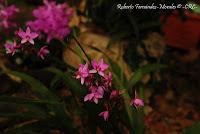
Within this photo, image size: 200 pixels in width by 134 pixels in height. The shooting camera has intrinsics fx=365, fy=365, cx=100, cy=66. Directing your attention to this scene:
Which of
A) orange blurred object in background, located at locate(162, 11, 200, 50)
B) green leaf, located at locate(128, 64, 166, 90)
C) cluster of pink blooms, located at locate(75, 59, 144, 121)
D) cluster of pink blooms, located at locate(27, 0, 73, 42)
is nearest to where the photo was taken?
cluster of pink blooms, located at locate(75, 59, 144, 121)

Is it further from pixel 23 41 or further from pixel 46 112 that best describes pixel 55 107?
pixel 23 41

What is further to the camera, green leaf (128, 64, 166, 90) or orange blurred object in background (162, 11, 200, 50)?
orange blurred object in background (162, 11, 200, 50)

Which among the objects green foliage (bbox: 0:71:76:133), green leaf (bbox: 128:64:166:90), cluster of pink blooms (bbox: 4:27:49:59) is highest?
cluster of pink blooms (bbox: 4:27:49:59)

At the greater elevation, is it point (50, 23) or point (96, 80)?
point (50, 23)

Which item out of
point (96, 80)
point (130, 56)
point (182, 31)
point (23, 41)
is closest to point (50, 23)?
point (130, 56)

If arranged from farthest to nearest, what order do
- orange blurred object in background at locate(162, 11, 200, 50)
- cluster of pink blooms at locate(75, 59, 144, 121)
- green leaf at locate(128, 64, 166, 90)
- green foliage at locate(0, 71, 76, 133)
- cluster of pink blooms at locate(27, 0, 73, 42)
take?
1. orange blurred object in background at locate(162, 11, 200, 50)
2. cluster of pink blooms at locate(27, 0, 73, 42)
3. green leaf at locate(128, 64, 166, 90)
4. green foliage at locate(0, 71, 76, 133)
5. cluster of pink blooms at locate(75, 59, 144, 121)

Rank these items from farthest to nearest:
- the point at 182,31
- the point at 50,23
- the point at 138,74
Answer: the point at 182,31 < the point at 50,23 < the point at 138,74

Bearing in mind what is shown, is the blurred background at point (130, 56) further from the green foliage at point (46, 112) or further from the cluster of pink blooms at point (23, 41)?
the cluster of pink blooms at point (23, 41)

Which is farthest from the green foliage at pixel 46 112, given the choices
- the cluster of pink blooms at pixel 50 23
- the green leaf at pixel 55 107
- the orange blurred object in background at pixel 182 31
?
the orange blurred object in background at pixel 182 31

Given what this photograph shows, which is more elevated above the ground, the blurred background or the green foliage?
the blurred background

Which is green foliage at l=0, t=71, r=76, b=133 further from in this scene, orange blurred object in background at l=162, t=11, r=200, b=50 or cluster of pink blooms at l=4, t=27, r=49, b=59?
orange blurred object in background at l=162, t=11, r=200, b=50

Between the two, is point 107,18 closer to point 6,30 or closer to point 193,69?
point 6,30

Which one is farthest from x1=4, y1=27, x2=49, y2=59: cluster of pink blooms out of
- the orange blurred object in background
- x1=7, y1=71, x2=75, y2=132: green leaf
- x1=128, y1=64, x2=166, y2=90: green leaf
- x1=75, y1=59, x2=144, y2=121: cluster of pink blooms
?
the orange blurred object in background
